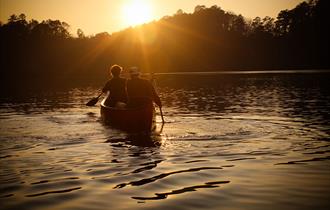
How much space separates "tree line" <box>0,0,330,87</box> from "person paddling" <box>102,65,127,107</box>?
87.4m

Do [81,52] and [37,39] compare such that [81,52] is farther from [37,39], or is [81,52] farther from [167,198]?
[167,198]

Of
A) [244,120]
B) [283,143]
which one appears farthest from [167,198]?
[244,120]

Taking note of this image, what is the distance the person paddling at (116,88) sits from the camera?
16641mm

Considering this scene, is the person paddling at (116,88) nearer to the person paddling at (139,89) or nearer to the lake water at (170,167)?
the person paddling at (139,89)

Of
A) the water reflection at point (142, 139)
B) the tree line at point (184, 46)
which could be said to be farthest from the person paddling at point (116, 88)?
the tree line at point (184, 46)

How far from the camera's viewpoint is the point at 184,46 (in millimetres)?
128375

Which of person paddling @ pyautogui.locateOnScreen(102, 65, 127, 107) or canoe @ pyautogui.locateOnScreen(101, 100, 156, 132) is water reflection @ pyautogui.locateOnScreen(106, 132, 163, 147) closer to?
canoe @ pyautogui.locateOnScreen(101, 100, 156, 132)

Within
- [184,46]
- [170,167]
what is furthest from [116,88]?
[184,46]

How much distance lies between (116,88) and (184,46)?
113 meters

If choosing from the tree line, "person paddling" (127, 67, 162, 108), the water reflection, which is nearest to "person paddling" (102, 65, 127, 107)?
"person paddling" (127, 67, 162, 108)

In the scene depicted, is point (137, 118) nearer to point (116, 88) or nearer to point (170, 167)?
point (116, 88)

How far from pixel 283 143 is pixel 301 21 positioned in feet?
369

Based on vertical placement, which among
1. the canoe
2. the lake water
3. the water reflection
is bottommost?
the water reflection

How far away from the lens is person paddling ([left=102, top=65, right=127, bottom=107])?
54.6 feet
